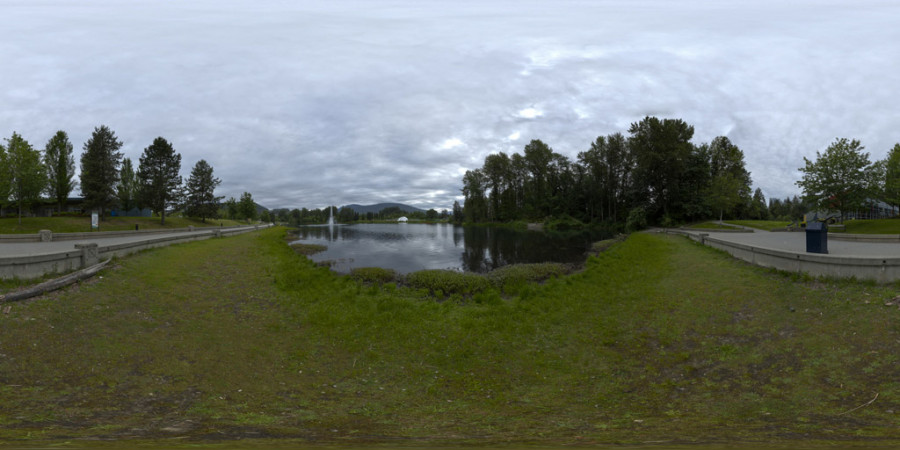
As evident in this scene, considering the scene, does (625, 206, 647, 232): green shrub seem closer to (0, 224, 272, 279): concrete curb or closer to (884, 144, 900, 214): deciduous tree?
(884, 144, 900, 214): deciduous tree

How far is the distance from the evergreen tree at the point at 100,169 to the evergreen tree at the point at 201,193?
13.5 metres

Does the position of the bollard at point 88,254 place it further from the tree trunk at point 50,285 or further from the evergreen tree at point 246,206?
the evergreen tree at point 246,206

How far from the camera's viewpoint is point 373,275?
70.1 ft

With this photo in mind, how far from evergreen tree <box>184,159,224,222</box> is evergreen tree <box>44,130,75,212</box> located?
13.9 meters

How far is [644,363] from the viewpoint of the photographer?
26.3 feet

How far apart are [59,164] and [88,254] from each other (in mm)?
48429

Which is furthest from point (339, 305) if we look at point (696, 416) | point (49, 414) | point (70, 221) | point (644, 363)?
point (70, 221)

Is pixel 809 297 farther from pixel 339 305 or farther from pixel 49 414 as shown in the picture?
pixel 49 414

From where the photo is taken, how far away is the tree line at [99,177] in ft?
118

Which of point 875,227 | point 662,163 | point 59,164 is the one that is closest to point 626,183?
point 662,163

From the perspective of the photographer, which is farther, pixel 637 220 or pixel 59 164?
pixel 637 220

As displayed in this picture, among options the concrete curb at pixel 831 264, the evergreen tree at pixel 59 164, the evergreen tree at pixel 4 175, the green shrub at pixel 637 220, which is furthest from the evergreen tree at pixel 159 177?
the green shrub at pixel 637 220

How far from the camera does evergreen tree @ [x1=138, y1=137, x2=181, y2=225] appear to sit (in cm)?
4919

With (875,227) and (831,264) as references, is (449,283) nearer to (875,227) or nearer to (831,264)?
(831,264)
